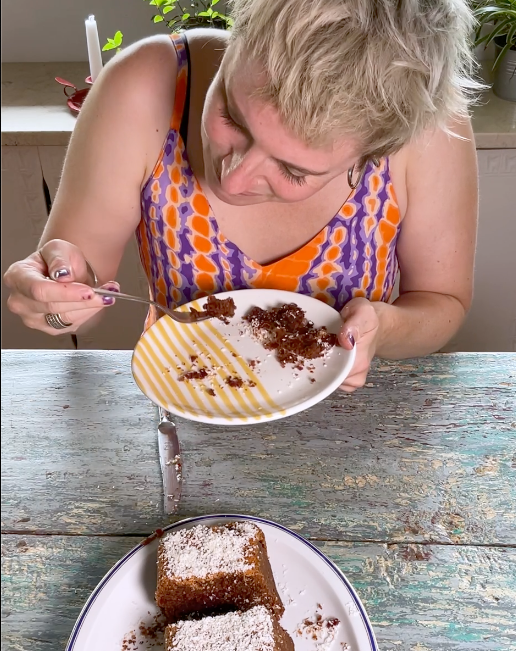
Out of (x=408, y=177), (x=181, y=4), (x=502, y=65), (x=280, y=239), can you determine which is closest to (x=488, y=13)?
(x=502, y=65)

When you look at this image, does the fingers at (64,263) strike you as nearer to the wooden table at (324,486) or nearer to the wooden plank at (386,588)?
the wooden table at (324,486)

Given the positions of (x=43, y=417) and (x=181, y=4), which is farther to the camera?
(x=181, y=4)

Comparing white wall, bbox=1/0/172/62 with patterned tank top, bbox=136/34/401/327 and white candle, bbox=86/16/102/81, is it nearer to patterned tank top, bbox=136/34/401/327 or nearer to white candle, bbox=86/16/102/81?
white candle, bbox=86/16/102/81

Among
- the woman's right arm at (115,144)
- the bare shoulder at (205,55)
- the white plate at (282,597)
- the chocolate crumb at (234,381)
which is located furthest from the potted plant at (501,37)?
the white plate at (282,597)

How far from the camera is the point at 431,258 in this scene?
123 centimetres

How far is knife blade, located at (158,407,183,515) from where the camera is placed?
0.92 m

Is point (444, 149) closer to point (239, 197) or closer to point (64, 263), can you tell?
point (239, 197)

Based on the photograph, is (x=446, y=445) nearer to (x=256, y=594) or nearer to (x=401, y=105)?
(x=256, y=594)

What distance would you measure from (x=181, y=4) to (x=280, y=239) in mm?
1176

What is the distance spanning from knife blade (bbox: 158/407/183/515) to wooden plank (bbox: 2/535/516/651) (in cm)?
8

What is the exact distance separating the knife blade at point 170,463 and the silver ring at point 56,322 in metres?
0.22

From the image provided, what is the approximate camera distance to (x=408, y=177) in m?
1.15

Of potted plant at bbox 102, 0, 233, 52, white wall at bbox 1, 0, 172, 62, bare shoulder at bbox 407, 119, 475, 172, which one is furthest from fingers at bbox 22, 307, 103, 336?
white wall at bbox 1, 0, 172, 62

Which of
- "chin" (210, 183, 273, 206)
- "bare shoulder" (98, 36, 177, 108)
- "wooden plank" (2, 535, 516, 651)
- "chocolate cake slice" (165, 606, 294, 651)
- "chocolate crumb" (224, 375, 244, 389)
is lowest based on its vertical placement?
"wooden plank" (2, 535, 516, 651)
